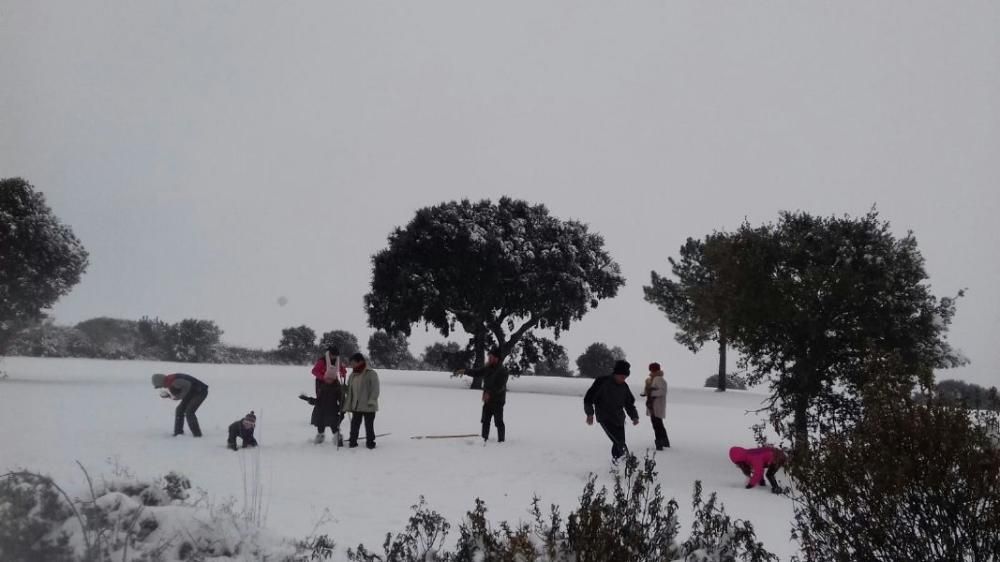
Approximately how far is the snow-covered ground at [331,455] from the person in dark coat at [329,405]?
0.38m

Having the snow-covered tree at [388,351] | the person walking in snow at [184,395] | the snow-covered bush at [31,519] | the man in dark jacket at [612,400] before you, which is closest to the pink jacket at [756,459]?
the man in dark jacket at [612,400]

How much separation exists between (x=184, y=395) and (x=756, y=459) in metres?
9.73

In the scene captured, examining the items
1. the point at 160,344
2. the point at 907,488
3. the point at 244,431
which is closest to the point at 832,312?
the point at 907,488

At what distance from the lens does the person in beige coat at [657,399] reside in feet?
44.7

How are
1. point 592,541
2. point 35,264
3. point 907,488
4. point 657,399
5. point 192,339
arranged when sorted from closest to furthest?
point 907,488, point 592,541, point 35,264, point 657,399, point 192,339

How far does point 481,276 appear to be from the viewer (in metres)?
30.1

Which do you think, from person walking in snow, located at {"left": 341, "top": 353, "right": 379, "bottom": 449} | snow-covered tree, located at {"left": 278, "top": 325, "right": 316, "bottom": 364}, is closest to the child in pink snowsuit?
person walking in snow, located at {"left": 341, "top": 353, "right": 379, "bottom": 449}

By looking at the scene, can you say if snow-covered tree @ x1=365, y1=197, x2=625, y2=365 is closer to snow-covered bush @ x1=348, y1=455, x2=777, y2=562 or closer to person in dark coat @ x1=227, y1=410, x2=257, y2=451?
person in dark coat @ x1=227, y1=410, x2=257, y2=451

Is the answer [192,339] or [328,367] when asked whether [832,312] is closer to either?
[328,367]

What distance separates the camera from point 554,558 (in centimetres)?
529

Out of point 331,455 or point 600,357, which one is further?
point 600,357

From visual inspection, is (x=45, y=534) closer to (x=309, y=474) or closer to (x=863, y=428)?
(x=309, y=474)

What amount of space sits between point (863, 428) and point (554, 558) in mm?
2687

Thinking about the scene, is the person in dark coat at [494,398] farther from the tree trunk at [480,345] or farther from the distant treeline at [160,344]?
the tree trunk at [480,345]
